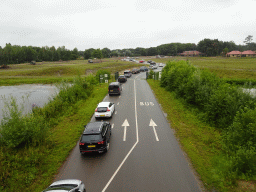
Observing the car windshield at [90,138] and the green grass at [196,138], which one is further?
the car windshield at [90,138]

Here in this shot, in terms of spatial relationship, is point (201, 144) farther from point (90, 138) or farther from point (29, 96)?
point (29, 96)

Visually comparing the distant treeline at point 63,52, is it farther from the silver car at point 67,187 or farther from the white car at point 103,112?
the silver car at point 67,187

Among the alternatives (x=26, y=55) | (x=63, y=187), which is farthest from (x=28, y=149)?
(x=26, y=55)

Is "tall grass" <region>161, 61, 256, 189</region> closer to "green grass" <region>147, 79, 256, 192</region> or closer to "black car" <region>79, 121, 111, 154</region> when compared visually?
"green grass" <region>147, 79, 256, 192</region>

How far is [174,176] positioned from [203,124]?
25.8 feet

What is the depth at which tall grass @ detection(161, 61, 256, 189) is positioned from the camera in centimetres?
812

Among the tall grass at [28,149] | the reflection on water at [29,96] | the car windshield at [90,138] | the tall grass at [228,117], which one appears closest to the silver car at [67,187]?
the tall grass at [28,149]

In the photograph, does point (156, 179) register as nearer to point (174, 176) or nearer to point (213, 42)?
point (174, 176)

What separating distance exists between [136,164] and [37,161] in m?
5.56

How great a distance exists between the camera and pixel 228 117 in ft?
45.0

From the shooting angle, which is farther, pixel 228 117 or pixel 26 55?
pixel 26 55

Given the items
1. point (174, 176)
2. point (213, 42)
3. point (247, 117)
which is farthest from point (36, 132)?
point (213, 42)

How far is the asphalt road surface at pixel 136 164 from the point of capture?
311 inches

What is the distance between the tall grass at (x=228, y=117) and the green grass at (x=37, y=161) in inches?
330
